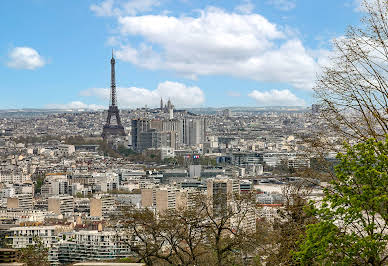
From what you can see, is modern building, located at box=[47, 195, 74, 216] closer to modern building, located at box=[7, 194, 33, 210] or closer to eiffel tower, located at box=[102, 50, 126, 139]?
modern building, located at box=[7, 194, 33, 210]

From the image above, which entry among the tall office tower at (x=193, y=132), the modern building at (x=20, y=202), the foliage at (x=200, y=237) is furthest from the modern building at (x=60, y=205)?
the tall office tower at (x=193, y=132)

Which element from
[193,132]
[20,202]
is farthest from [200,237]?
[193,132]

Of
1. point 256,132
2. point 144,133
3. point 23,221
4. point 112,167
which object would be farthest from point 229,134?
point 23,221

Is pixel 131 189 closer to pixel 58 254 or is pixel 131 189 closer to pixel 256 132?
pixel 58 254

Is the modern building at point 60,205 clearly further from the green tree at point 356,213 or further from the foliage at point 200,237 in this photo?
the green tree at point 356,213

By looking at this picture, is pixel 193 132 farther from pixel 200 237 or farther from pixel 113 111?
pixel 200 237

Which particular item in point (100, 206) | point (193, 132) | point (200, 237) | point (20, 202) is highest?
point (193, 132)

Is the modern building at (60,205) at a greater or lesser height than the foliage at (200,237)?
lesser

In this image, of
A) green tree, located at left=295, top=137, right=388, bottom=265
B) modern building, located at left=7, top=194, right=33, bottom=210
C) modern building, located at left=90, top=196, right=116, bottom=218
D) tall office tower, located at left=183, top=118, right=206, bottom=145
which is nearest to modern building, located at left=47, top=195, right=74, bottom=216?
modern building, located at left=7, top=194, right=33, bottom=210
